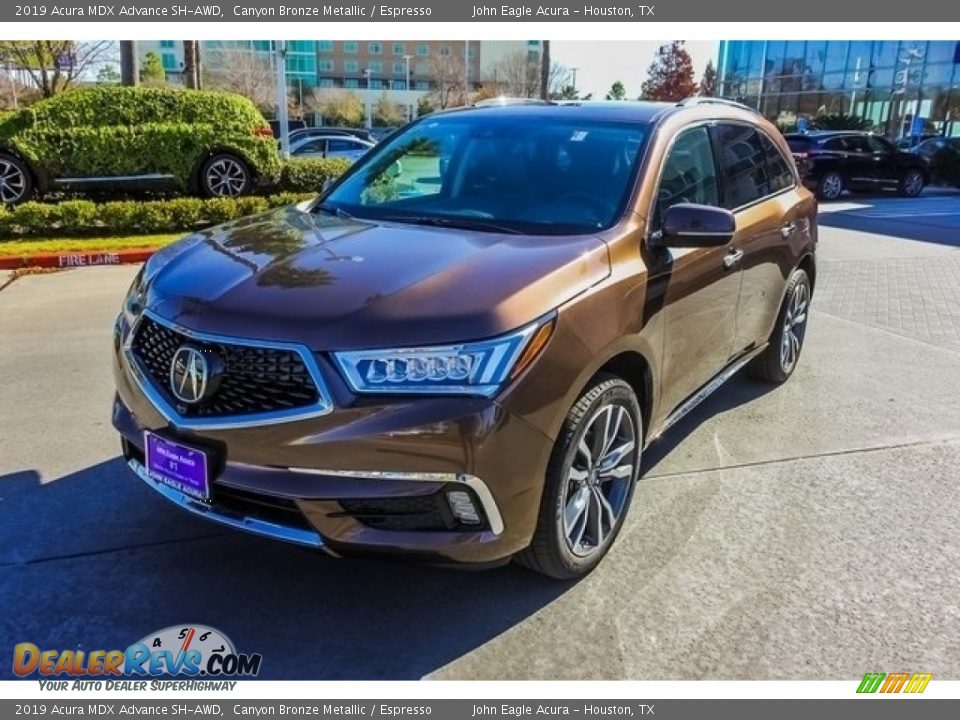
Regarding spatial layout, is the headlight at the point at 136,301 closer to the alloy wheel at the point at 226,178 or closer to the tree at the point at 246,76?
the alloy wheel at the point at 226,178

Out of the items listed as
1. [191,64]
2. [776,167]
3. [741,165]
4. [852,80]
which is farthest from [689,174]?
[852,80]

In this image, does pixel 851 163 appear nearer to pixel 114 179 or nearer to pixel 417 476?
pixel 114 179

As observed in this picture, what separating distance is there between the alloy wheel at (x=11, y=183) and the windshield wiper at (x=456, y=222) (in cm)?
1010

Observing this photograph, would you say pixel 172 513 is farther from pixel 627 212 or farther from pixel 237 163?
pixel 237 163

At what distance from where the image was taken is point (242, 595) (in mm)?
3182

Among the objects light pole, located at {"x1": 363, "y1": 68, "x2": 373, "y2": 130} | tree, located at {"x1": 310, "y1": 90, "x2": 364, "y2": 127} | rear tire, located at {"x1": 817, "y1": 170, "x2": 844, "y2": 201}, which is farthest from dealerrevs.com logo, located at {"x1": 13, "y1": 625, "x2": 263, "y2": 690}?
tree, located at {"x1": 310, "y1": 90, "x2": 364, "y2": 127}

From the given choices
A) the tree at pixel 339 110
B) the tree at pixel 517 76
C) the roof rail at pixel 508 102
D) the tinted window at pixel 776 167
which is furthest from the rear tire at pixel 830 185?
the tree at pixel 339 110

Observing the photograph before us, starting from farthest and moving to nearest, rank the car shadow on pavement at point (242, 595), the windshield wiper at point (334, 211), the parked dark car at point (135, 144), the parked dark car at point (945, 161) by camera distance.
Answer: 1. the parked dark car at point (945, 161)
2. the parked dark car at point (135, 144)
3. the windshield wiper at point (334, 211)
4. the car shadow on pavement at point (242, 595)

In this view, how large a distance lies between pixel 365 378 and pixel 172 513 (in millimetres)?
1669

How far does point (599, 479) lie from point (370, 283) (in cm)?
124

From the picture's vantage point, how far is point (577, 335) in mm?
2955

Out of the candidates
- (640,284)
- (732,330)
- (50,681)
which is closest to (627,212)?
(640,284)

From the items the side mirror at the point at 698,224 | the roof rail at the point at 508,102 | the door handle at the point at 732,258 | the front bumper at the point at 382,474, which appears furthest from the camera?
the roof rail at the point at 508,102

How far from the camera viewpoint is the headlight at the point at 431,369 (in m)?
2.63
